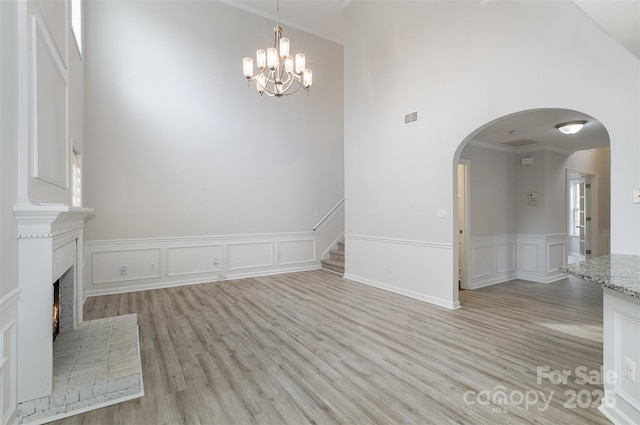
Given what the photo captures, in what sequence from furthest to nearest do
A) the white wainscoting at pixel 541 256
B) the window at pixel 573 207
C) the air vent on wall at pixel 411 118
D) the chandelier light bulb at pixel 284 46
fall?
1. the window at pixel 573 207
2. the white wainscoting at pixel 541 256
3. the air vent on wall at pixel 411 118
4. the chandelier light bulb at pixel 284 46

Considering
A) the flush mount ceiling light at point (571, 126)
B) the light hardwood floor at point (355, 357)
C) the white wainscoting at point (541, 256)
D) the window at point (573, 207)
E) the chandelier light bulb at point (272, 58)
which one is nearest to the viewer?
the light hardwood floor at point (355, 357)

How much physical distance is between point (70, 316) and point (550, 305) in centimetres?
588

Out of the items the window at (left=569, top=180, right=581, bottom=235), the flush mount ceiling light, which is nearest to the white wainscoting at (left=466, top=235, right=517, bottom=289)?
Result: the flush mount ceiling light

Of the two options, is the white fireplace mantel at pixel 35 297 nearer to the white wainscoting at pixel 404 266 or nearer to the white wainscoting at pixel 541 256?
the white wainscoting at pixel 404 266

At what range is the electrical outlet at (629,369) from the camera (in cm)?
179

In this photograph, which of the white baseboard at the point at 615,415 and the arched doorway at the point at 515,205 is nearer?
the white baseboard at the point at 615,415

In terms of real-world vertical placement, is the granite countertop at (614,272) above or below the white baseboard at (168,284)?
above

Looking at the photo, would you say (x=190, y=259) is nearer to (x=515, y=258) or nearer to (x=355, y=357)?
(x=355, y=357)

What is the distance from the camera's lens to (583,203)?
7.50 m

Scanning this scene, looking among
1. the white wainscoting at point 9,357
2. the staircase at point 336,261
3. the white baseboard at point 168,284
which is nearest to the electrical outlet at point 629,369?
the white wainscoting at point 9,357

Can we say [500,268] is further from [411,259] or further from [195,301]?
[195,301]

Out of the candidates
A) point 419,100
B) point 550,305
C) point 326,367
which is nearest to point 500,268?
point 550,305

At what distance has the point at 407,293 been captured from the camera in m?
4.76

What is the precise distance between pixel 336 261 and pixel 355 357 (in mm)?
4013
